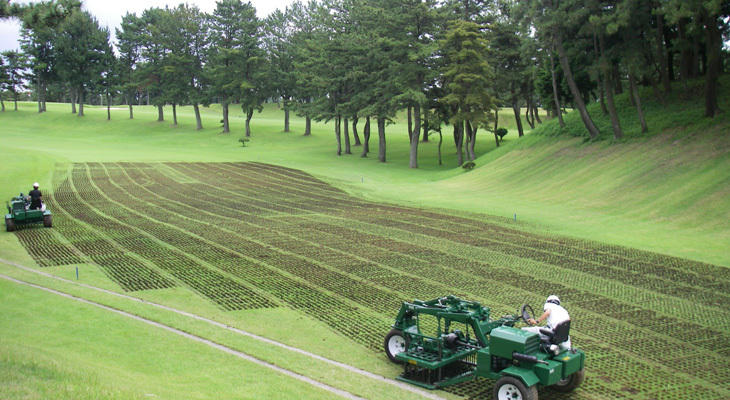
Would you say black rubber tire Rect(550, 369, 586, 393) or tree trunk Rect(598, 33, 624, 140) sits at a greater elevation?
tree trunk Rect(598, 33, 624, 140)

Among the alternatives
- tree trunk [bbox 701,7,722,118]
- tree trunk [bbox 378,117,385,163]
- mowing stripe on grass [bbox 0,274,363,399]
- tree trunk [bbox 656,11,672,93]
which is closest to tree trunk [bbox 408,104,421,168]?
tree trunk [bbox 378,117,385,163]

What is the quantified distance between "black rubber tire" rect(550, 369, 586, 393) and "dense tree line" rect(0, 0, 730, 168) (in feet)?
50.5

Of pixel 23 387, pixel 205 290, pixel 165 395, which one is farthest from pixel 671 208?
pixel 23 387

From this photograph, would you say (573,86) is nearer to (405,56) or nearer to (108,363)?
(405,56)

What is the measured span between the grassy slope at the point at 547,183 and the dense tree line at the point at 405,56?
2305 mm

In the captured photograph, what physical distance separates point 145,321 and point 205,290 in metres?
2.60

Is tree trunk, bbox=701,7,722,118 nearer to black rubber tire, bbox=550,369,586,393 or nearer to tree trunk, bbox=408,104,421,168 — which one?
tree trunk, bbox=408,104,421,168

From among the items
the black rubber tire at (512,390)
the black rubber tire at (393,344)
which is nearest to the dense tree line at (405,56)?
the black rubber tire at (393,344)

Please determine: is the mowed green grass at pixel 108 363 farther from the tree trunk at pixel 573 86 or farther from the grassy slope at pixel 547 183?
the tree trunk at pixel 573 86

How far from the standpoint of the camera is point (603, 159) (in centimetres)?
3541

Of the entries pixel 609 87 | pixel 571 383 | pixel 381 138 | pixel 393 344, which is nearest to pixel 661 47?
pixel 609 87

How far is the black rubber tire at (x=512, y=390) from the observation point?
8109 millimetres

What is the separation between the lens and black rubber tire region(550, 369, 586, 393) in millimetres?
8992

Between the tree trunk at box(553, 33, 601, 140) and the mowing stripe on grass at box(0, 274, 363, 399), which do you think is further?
the tree trunk at box(553, 33, 601, 140)
